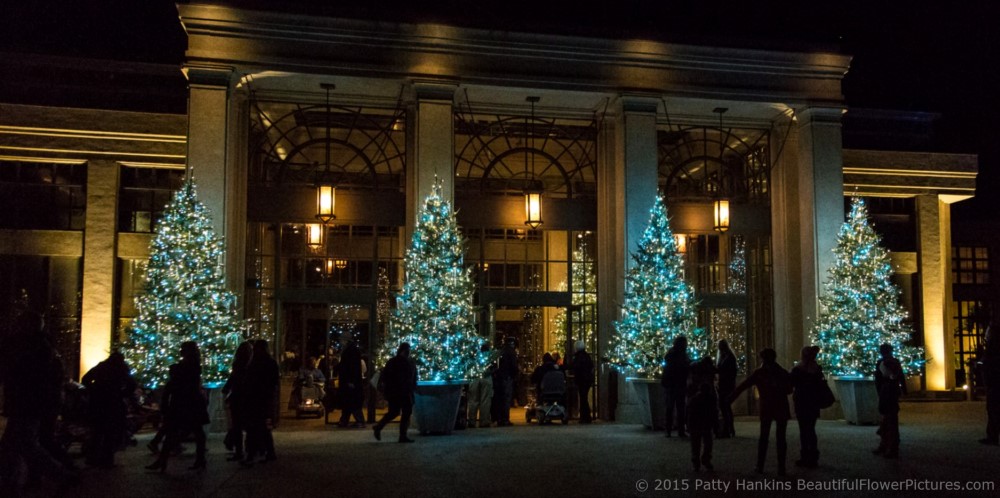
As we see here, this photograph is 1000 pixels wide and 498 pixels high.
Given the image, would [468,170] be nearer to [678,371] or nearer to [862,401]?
[678,371]

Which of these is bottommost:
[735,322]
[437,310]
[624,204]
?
[735,322]

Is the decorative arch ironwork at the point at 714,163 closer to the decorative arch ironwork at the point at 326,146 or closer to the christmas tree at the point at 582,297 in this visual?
the christmas tree at the point at 582,297

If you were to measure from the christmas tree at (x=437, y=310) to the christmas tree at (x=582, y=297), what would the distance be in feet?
16.9

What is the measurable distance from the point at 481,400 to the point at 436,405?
81.5 inches

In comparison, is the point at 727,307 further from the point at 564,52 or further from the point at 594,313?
the point at 564,52

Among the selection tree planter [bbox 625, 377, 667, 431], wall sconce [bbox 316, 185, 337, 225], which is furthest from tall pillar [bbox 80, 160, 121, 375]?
tree planter [bbox 625, 377, 667, 431]

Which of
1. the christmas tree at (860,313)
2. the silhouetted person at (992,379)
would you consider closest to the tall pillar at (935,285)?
the christmas tree at (860,313)

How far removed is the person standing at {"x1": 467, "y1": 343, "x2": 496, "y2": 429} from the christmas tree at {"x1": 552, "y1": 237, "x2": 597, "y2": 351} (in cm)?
416

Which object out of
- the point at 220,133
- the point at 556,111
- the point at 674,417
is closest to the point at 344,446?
the point at 674,417

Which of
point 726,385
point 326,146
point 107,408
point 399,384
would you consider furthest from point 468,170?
point 107,408

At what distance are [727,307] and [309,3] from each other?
12237mm

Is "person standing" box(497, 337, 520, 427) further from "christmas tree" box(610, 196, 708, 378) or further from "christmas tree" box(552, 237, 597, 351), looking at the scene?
"christmas tree" box(552, 237, 597, 351)

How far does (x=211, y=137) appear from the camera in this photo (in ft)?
63.6

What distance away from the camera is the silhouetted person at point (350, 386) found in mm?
18453
